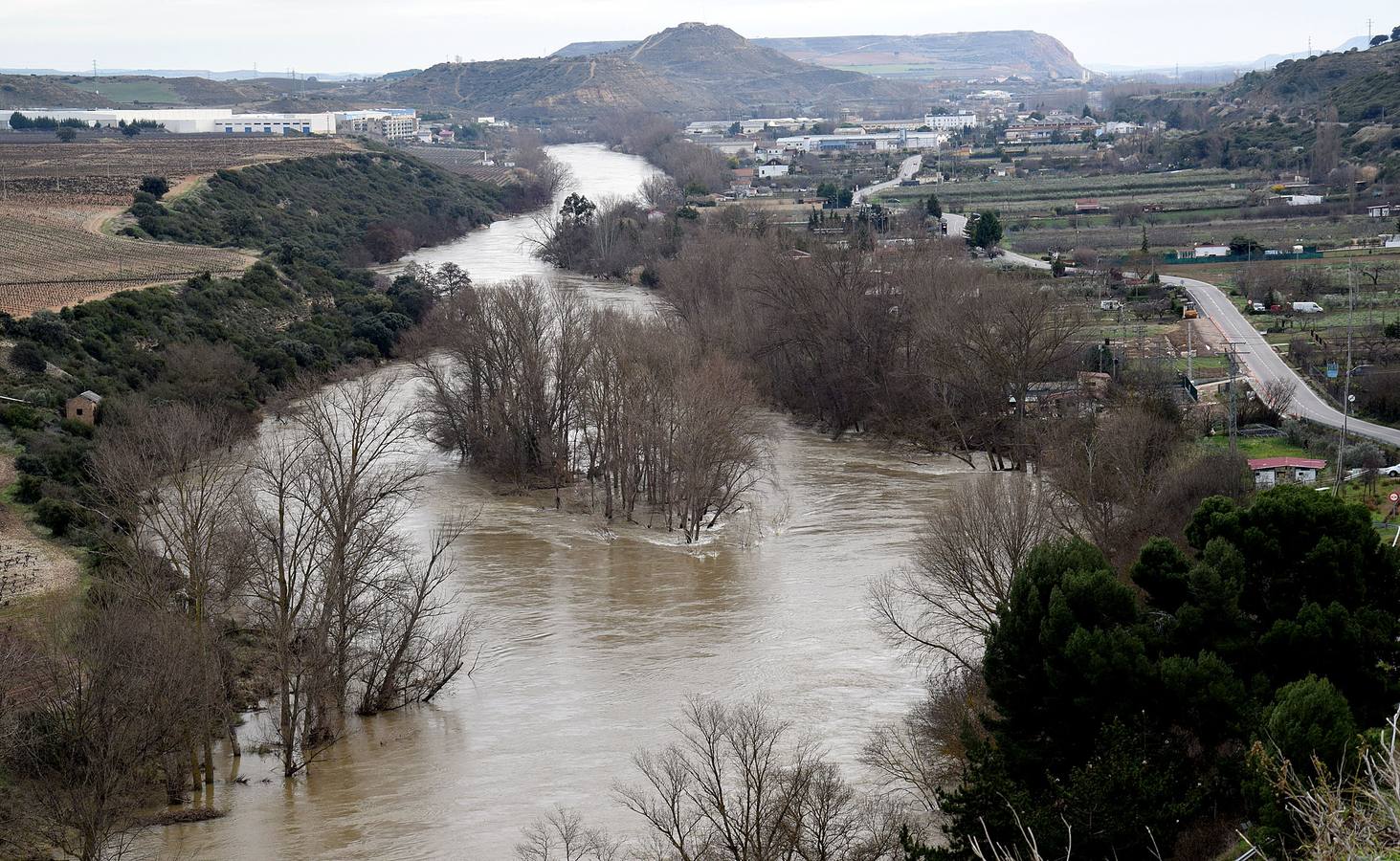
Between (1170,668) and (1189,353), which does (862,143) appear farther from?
(1170,668)

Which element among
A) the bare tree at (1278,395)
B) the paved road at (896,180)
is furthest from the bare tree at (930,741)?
the paved road at (896,180)

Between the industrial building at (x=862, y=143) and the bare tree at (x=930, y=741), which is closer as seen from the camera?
the bare tree at (x=930, y=741)

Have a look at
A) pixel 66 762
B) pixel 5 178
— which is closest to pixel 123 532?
pixel 66 762

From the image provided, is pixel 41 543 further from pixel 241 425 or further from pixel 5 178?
pixel 5 178

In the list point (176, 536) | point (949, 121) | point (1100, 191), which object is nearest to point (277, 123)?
point (1100, 191)

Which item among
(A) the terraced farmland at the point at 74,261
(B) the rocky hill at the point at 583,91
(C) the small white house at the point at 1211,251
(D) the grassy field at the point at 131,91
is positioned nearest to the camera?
(A) the terraced farmland at the point at 74,261

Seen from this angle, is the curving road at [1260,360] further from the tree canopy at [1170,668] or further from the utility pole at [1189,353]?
the tree canopy at [1170,668]
